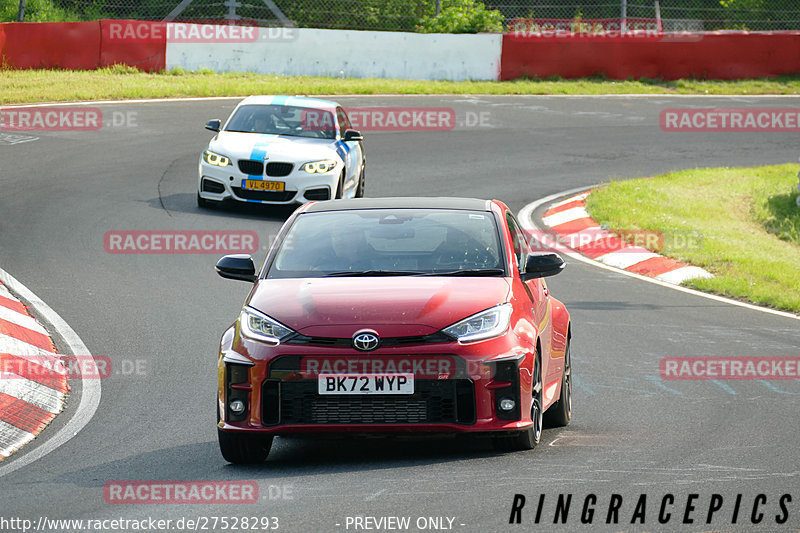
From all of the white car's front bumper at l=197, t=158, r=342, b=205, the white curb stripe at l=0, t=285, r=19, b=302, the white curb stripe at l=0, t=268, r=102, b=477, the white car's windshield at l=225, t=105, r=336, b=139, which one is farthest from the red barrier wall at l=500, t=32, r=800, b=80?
the white curb stripe at l=0, t=285, r=19, b=302

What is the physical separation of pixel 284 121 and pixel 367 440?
1225 centimetres

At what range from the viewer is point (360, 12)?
3500cm

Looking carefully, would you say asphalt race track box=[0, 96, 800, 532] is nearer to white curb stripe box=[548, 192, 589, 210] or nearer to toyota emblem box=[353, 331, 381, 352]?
white curb stripe box=[548, 192, 589, 210]

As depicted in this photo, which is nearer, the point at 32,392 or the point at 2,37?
the point at 32,392

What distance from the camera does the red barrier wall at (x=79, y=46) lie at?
29.5 metres

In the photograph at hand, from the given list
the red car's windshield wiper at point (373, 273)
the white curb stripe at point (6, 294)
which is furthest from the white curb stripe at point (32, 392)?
the white curb stripe at point (6, 294)

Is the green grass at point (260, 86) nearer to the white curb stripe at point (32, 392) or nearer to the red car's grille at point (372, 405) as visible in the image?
the white curb stripe at point (32, 392)

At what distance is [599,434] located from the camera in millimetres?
7793

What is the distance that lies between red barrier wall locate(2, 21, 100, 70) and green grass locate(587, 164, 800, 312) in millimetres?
14669

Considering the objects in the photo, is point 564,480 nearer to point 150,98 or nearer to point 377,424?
point 377,424

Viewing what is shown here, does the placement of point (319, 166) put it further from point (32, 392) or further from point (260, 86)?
point (260, 86)

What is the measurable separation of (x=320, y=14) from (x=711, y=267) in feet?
73.9

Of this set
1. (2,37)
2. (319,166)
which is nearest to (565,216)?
(319,166)

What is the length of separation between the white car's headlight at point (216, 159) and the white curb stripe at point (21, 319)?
255 inches
